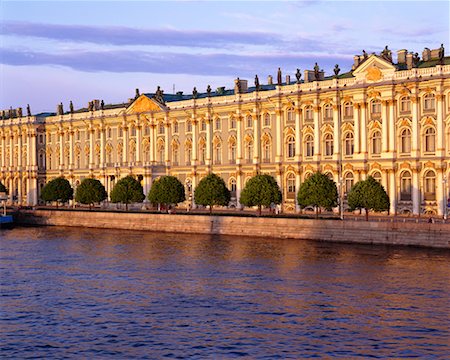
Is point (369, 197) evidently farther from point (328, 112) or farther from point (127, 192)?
point (127, 192)

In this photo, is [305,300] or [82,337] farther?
[305,300]

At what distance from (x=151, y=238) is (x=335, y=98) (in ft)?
69.9

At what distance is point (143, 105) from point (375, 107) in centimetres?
3211

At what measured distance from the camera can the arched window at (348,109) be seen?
73375mm

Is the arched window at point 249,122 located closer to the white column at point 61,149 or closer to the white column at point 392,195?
the white column at point 392,195

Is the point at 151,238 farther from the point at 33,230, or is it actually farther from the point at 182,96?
the point at 182,96

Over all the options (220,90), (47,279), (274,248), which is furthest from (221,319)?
(220,90)

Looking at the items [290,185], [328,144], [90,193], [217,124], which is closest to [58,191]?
[90,193]

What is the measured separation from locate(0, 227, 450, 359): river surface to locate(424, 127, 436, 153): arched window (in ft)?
53.2

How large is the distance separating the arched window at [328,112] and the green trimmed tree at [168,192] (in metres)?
15.8

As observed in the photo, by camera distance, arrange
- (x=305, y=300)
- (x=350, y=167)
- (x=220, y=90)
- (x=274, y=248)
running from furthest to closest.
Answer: (x=220, y=90), (x=350, y=167), (x=274, y=248), (x=305, y=300)

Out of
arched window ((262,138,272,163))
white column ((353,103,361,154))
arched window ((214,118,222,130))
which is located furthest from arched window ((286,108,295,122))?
arched window ((214,118,222,130))

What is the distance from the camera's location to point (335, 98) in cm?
7406

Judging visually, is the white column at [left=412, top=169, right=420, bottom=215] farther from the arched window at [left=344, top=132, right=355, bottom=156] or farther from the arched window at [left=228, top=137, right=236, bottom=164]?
the arched window at [left=228, top=137, right=236, bottom=164]
